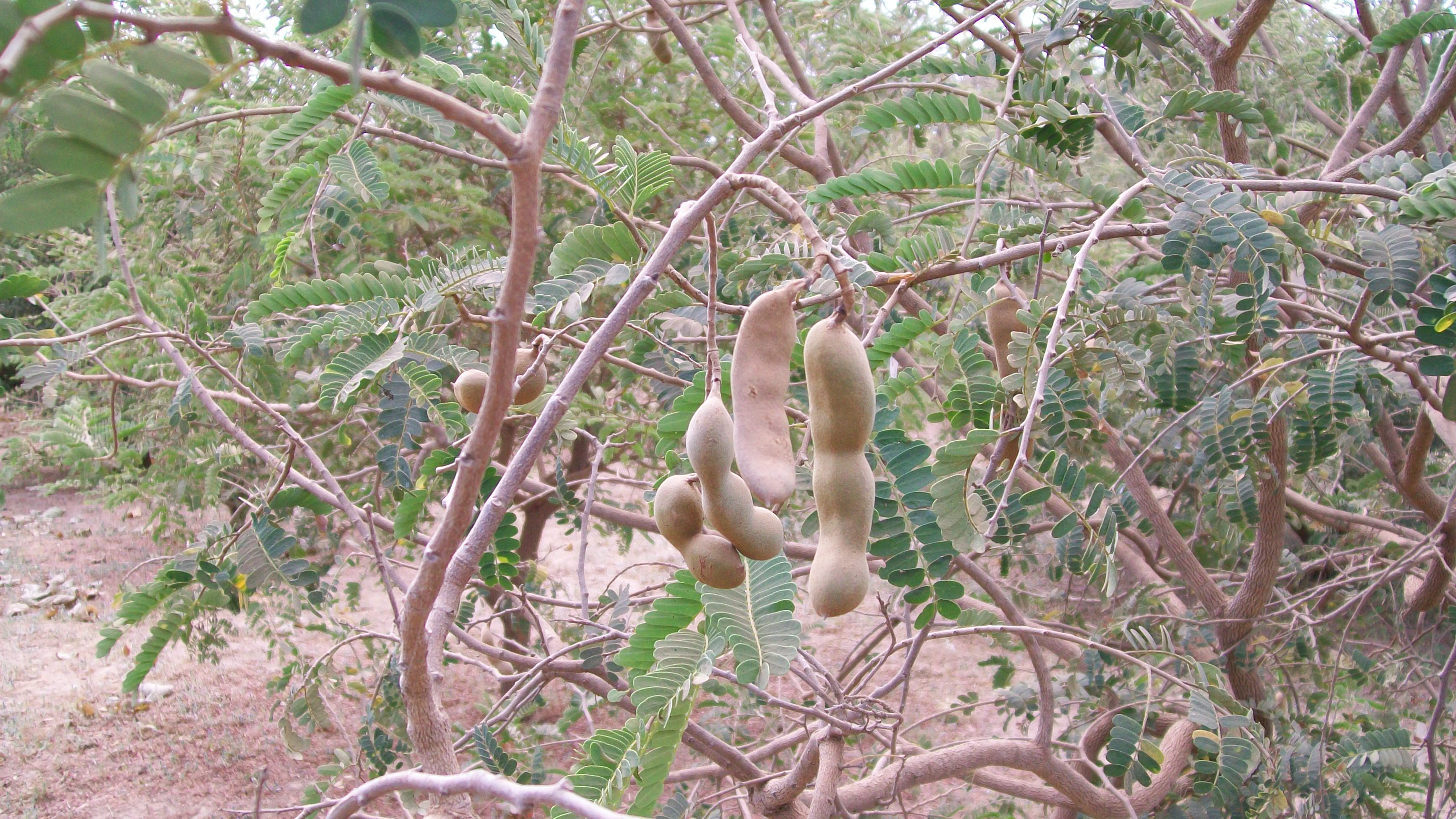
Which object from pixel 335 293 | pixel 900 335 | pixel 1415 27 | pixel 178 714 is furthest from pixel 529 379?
pixel 178 714

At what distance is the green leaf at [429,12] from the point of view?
2.01ft

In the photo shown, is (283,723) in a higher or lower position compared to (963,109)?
lower

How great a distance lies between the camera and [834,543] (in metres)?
0.79

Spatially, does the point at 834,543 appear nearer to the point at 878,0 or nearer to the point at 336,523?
the point at 336,523

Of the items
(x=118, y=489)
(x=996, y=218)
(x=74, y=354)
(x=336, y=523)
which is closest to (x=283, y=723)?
(x=74, y=354)

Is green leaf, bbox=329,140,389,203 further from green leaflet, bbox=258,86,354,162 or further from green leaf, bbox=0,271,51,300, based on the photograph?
green leaf, bbox=0,271,51,300

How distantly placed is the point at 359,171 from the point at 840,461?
1.34 metres

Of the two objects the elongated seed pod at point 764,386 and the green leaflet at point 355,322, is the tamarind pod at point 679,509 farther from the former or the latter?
the green leaflet at point 355,322

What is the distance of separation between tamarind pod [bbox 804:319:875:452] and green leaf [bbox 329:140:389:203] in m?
1.27

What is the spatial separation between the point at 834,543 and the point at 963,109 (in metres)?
1.02

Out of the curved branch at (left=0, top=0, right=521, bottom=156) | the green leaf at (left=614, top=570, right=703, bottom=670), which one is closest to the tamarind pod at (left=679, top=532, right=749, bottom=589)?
the green leaf at (left=614, top=570, right=703, bottom=670)

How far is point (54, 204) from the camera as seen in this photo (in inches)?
21.9

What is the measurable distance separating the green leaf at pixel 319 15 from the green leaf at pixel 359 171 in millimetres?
1224

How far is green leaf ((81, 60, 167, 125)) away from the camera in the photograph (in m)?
0.55
